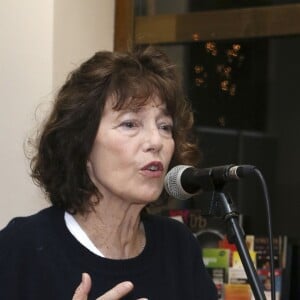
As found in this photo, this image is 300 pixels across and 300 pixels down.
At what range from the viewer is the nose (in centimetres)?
173

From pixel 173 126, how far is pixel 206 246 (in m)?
1.34

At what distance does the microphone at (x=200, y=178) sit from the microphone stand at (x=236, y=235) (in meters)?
0.03

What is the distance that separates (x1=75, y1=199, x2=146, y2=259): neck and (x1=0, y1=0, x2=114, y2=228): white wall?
0.96 metres

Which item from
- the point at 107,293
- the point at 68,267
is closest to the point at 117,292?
the point at 107,293

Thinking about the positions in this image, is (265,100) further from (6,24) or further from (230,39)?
(6,24)

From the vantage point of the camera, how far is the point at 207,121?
10.6 ft

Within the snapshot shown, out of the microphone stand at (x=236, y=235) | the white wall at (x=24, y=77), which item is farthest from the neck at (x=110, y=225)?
the white wall at (x=24, y=77)

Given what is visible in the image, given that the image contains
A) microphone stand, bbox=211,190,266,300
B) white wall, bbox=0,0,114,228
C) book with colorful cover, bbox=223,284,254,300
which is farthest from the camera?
book with colorful cover, bbox=223,284,254,300

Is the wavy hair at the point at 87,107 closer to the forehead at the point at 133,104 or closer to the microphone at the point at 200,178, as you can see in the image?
the forehead at the point at 133,104

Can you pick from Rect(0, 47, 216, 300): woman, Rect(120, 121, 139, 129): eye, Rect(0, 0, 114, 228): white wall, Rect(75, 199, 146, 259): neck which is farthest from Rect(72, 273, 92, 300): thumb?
Rect(0, 0, 114, 228): white wall

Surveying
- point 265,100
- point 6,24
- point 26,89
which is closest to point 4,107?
point 26,89

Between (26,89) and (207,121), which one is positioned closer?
(26,89)

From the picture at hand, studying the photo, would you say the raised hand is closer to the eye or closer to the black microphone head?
the black microphone head

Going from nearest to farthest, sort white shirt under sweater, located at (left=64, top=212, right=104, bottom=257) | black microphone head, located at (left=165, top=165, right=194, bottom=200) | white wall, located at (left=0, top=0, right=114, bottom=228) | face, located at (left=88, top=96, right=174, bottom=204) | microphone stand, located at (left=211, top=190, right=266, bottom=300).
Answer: microphone stand, located at (left=211, top=190, right=266, bottom=300)
black microphone head, located at (left=165, top=165, right=194, bottom=200)
face, located at (left=88, top=96, right=174, bottom=204)
white shirt under sweater, located at (left=64, top=212, right=104, bottom=257)
white wall, located at (left=0, top=0, right=114, bottom=228)
